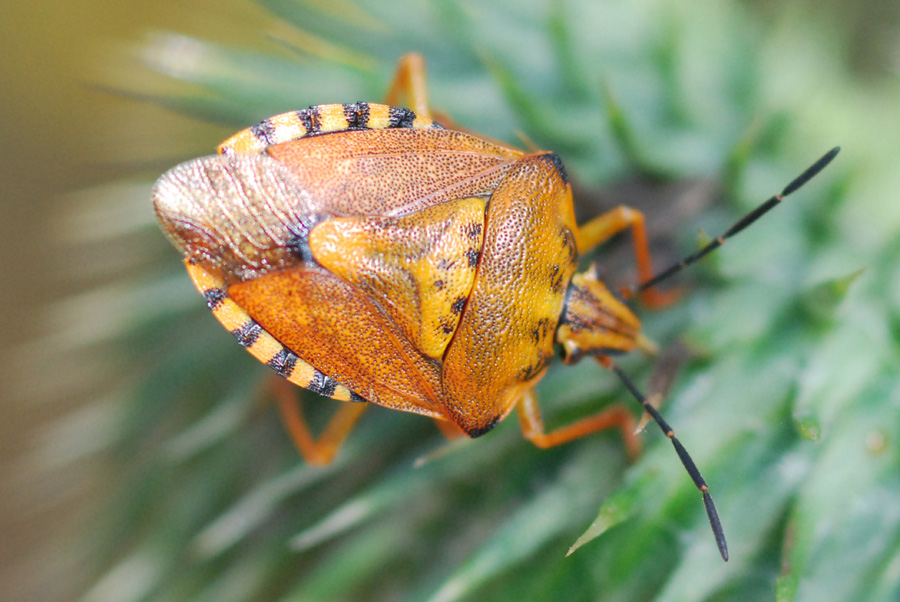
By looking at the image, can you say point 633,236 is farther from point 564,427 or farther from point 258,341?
point 258,341


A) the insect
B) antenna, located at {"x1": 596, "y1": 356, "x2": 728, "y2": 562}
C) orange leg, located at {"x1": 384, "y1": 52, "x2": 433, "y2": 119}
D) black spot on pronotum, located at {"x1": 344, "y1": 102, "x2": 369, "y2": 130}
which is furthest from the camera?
orange leg, located at {"x1": 384, "y1": 52, "x2": 433, "y2": 119}

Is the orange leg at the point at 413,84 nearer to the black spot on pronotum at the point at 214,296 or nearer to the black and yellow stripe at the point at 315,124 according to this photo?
the black and yellow stripe at the point at 315,124

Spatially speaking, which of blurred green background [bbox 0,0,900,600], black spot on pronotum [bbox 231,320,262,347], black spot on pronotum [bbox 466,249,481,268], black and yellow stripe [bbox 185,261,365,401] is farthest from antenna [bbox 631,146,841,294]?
black spot on pronotum [bbox 231,320,262,347]

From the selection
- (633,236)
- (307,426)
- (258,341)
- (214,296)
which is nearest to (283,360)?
(258,341)

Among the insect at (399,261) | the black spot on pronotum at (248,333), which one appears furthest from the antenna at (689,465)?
the black spot on pronotum at (248,333)

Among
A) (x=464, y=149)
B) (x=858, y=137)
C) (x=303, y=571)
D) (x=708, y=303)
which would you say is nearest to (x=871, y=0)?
(x=858, y=137)

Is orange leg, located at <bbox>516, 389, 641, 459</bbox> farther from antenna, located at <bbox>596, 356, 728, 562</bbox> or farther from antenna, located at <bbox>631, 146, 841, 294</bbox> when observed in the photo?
antenna, located at <bbox>631, 146, 841, 294</bbox>

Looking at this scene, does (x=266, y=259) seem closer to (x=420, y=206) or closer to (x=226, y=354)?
(x=420, y=206)
